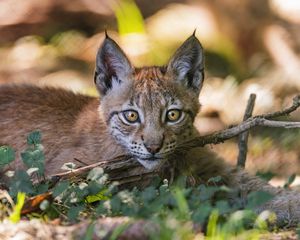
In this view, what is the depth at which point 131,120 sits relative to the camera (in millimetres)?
5926

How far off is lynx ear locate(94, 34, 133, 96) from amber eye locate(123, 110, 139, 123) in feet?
1.33

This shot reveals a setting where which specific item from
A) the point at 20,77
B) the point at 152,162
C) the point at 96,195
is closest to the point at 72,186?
the point at 96,195

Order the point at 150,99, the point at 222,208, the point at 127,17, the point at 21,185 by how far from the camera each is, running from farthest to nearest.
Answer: the point at 127,17, the point at 150,99, the point at 21,185, the point at 222,208

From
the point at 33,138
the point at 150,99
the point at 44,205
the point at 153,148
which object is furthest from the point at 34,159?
the point at 150,99

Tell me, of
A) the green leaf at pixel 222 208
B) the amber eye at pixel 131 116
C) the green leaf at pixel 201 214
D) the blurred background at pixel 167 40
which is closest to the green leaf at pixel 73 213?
the green leaf at pixel 201 214

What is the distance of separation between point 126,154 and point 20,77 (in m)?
6.62

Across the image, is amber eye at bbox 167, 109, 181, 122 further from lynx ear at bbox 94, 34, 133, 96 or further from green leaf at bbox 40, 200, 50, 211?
green leaf at bbox 40, 200, 50, 211

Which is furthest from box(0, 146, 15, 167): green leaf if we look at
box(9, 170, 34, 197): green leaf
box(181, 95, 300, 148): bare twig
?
box(181, 95, 300, 148): bare twig

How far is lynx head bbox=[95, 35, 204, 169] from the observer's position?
571cm

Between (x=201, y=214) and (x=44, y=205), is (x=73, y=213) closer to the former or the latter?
(x=44, y=205)

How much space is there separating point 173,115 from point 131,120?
344 mm

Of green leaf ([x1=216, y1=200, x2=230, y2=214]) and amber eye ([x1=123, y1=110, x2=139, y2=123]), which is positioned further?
amber eye ([x1=123, y1=110, x2=139, y2=123])

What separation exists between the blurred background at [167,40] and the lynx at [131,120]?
4.39m

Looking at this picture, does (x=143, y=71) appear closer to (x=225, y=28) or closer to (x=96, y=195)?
(x=96, y=195)
